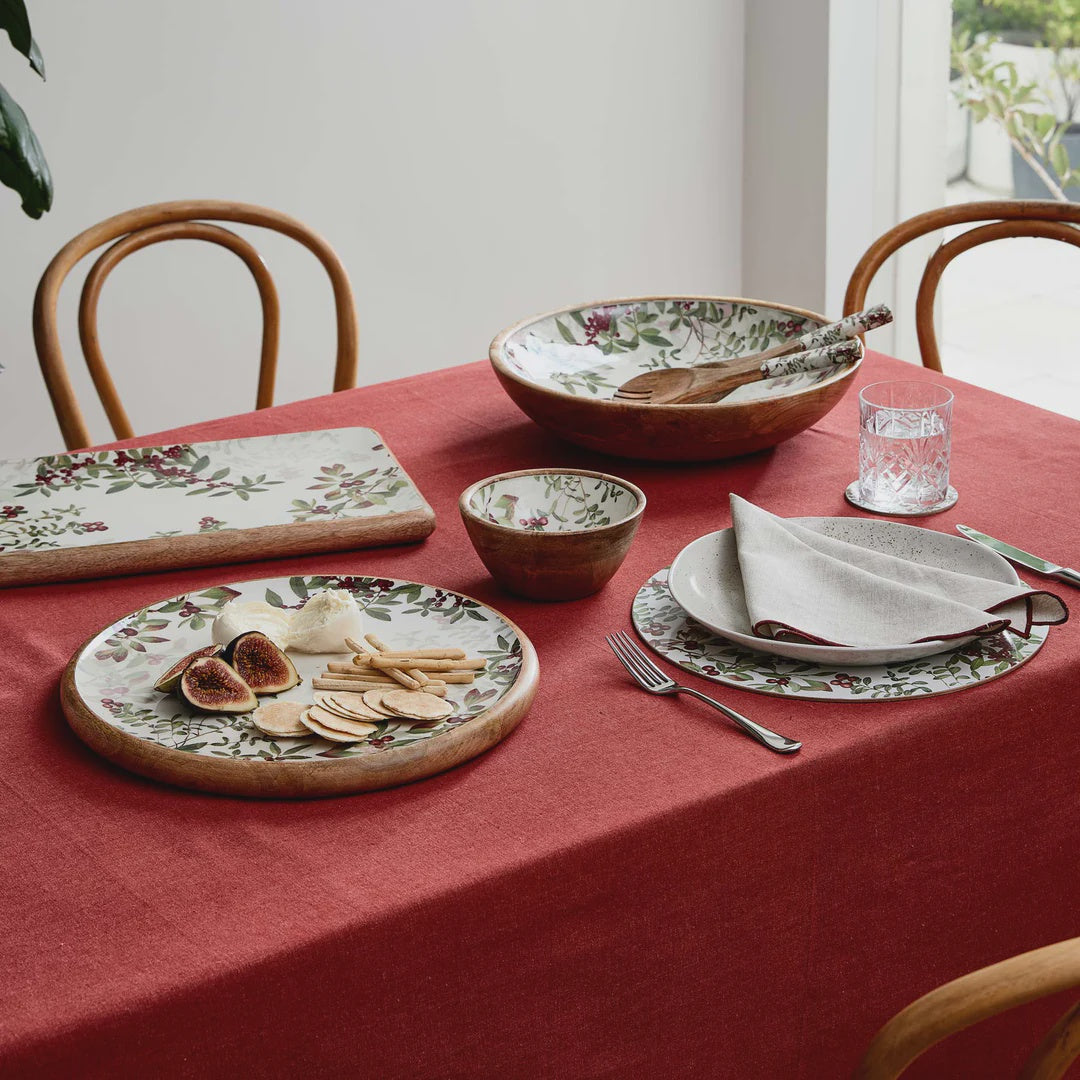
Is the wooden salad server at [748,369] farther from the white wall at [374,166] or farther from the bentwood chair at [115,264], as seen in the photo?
the white wall at [374,166]

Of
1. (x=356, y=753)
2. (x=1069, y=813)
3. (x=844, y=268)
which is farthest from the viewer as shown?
(x=844, y=268)

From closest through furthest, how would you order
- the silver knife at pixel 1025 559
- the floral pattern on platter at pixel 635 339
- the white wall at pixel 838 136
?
the silver knife at pixel 1025 559
the floral pattern on platter at pixel 635 339
the white wall at pixel 838 136

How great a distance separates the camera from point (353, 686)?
0.85 meters

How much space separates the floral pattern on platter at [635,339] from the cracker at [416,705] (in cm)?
63

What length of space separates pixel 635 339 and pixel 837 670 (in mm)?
684

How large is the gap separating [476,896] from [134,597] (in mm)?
477

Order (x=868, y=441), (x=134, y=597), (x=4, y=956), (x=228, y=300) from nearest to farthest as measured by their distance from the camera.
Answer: (x=4, y=956)
(x=134, y=597)
(x=868, y=441)
(x=228, y=300)

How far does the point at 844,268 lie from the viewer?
280 cm

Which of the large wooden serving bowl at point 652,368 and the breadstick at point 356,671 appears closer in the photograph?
the breadstick at point 356,671

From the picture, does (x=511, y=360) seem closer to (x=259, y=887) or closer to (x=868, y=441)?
(x=868, y=441)

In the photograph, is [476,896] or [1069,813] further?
[1069,813]

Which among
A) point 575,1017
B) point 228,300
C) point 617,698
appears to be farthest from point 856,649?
point 228,300

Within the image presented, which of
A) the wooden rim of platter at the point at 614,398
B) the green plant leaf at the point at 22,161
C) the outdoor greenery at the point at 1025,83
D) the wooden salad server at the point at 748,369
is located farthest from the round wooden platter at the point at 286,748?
the outdoor greenery at the point at 1025,83

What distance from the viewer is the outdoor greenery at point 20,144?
1.50 m
